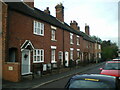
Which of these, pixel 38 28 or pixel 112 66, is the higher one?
pixel 38 28

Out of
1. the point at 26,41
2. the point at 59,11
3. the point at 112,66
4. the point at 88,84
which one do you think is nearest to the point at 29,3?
the point at 26,41

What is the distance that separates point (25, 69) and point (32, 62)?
1421 millimetres

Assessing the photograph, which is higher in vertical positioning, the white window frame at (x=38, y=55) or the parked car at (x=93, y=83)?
the white window frame at (x=38, y=55)

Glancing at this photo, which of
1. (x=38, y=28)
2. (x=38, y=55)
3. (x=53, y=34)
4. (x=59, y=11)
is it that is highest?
(x=59, y=11)

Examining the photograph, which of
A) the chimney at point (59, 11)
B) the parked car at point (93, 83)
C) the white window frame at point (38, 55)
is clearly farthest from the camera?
the chimney at point (59, 11)

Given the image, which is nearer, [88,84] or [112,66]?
[88,84]

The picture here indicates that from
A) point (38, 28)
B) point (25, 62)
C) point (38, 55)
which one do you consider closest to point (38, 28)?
point (38, 28)

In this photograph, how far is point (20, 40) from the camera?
14.2 meters

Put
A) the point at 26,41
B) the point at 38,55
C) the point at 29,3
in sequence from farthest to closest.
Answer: the point at 29,3
the point at 38,55
the point at 26,41

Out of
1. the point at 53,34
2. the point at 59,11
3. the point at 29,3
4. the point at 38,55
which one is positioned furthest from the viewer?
the point at 59,11

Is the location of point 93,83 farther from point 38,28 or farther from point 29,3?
point 29,3

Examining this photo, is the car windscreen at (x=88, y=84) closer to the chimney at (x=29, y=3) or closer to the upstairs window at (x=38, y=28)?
the upstairs window at (x=38, y=28)

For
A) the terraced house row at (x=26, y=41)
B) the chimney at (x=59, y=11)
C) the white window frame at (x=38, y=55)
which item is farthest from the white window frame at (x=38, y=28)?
the chimney at (x=59, y=11)

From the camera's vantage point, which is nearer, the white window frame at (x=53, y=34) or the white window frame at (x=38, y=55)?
the white window frame at (x=38, y=55)
